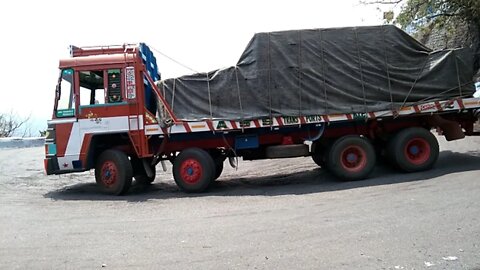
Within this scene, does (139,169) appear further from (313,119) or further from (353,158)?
(353,158)

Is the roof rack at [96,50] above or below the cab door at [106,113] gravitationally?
above

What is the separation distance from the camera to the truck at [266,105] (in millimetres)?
10227

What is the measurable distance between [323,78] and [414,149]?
9.04ft

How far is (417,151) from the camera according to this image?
10.7 metres

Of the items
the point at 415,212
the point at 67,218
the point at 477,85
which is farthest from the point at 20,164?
the point at 477,85

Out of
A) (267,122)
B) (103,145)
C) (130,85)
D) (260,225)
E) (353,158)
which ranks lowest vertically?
(260,225)

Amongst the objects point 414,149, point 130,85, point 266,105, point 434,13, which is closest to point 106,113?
point 130,85

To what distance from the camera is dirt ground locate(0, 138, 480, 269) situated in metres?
5.06

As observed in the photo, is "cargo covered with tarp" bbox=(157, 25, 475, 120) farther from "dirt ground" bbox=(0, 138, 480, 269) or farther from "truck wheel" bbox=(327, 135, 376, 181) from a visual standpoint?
"dirt ground" bbox=(0, 138, 480, 269)

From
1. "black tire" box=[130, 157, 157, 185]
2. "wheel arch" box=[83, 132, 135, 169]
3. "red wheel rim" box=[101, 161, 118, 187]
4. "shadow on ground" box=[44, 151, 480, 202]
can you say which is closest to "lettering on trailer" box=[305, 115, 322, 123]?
"shadow on ground" box=[44, 151, 480, 202]

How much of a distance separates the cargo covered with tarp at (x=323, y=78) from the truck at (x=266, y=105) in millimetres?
23

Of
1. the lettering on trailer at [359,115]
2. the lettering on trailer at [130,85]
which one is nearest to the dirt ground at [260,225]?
the lettering on trailer at [359,115]

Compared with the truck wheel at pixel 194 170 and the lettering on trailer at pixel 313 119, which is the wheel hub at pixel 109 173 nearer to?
the truck wheel at pixel 194 170

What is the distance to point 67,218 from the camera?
7.66 meters
